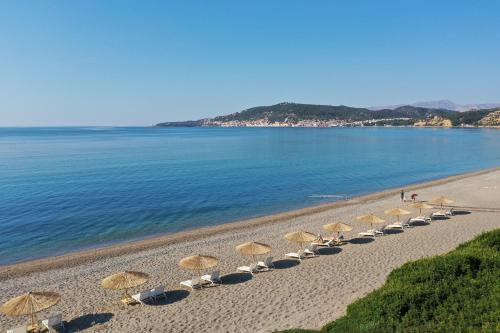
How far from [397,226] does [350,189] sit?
18643 millimetres

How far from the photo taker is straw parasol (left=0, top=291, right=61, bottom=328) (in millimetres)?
13258

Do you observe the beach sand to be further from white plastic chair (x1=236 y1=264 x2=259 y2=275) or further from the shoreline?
white plastic chair (x1=236 y1=264 x2=259 y2=275)

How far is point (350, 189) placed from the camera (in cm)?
4488

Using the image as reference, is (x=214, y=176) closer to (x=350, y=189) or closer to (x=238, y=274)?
(x=350, y=189)

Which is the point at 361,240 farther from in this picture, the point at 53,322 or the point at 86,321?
the point at 53,322

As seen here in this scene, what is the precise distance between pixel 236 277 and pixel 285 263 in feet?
9.64

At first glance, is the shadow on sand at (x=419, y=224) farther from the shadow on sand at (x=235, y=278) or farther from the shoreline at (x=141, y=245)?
the shadow on sand at (x=235, y=278)

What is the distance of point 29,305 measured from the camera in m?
13.4

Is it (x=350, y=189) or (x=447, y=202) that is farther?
(x=350, y=189)

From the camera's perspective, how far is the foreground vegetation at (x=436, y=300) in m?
8.07

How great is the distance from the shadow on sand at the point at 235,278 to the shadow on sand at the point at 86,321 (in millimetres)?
5063

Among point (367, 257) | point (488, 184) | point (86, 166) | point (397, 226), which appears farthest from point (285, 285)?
point (86, 166)

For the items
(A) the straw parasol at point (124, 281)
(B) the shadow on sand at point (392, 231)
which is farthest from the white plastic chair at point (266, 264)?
(B) the shadow on sand at point (392, 231)

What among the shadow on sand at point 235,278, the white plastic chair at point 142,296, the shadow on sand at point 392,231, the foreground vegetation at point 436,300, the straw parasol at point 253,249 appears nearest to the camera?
the foreground vegetation at point 436,300
